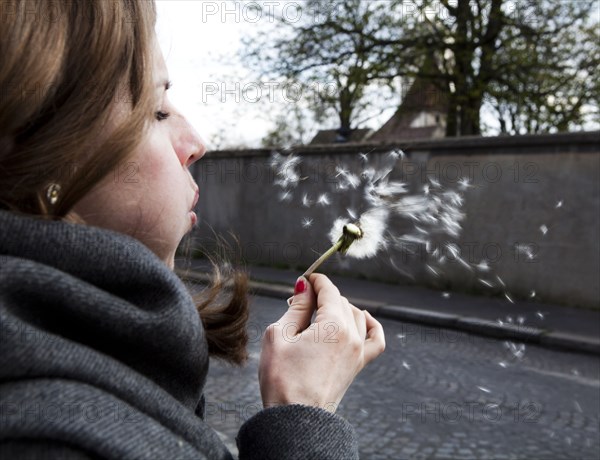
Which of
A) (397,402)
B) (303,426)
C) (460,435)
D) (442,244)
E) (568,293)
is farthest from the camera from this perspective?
(442,244)

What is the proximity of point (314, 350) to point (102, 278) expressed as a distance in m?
0.38

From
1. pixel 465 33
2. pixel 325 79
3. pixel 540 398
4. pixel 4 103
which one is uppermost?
pixel 465 33

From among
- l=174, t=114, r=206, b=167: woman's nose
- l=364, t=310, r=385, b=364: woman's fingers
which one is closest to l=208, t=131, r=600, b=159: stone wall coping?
l=364, t=310, r=385, b=364: woman's fingers

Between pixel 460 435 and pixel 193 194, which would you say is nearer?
pixel 193 194

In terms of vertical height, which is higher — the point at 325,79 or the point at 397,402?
the point at 325,79

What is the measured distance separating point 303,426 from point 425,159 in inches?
338

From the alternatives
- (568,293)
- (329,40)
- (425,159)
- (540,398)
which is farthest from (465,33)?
(540,398)

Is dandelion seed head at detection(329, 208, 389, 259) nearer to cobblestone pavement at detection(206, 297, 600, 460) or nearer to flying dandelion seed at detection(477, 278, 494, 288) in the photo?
cobblestone pavement at detection(206, 297, 600, 460)

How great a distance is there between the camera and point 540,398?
16.0 feet

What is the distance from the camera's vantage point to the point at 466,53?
14039 millimetres

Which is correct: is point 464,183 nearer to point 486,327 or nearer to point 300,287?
point 486,327

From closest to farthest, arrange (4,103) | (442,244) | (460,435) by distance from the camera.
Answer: (4,103) → (460,435) → (442,244)

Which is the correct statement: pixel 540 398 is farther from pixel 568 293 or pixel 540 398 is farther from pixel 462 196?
pixel 462 196

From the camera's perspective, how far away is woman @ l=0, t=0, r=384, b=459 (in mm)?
735
